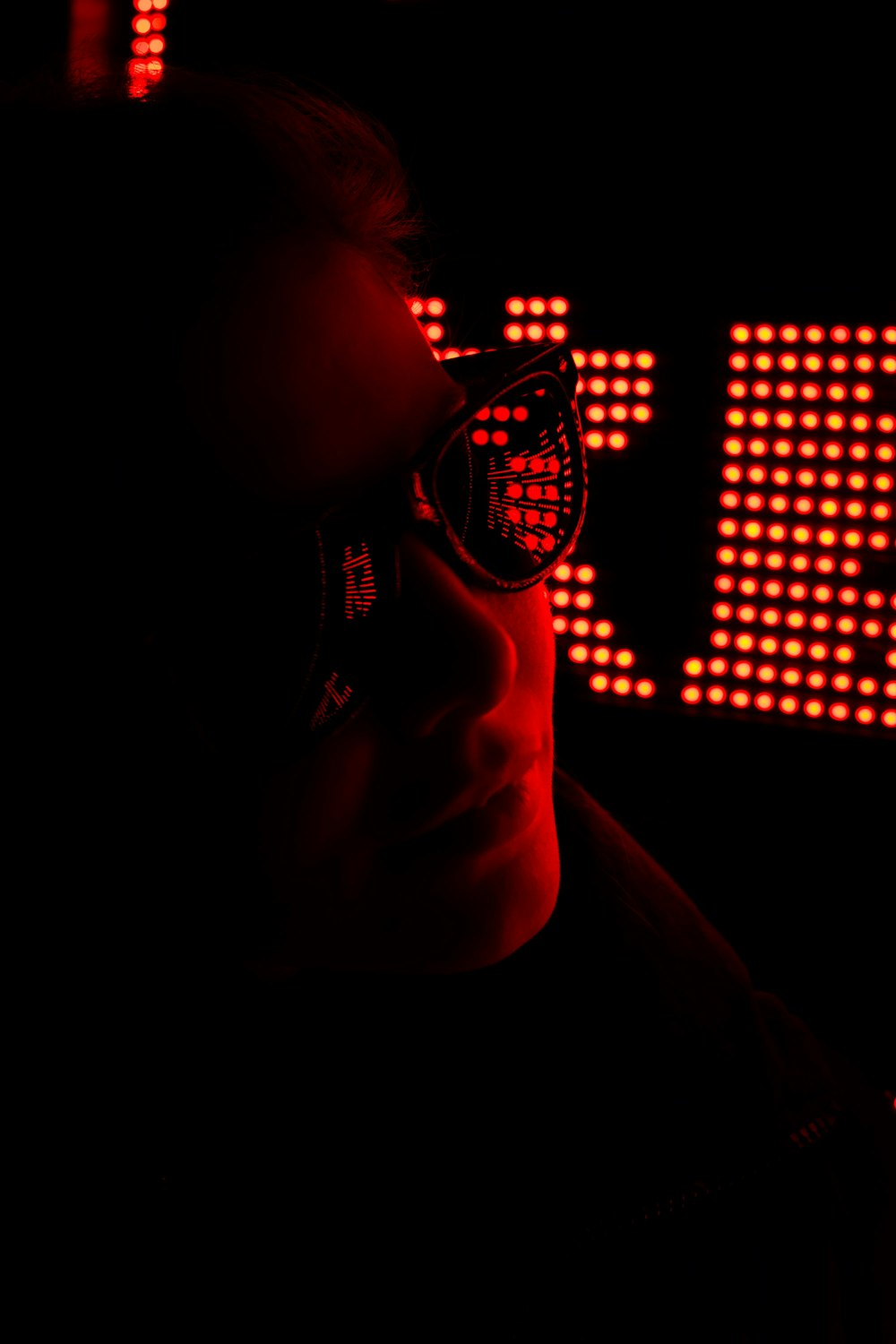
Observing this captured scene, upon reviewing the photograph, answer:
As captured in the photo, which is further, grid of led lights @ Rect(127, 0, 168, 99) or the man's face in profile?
grid of led lights @ Rect(127, 0, 168, 99)

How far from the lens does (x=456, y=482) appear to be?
2.42ft

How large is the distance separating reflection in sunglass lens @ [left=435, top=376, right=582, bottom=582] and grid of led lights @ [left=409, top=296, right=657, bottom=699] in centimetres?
42

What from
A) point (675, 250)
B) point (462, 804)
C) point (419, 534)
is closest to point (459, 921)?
point (462, 804)

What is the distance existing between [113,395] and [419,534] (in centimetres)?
22

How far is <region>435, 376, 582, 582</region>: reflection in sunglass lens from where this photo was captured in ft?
2.41

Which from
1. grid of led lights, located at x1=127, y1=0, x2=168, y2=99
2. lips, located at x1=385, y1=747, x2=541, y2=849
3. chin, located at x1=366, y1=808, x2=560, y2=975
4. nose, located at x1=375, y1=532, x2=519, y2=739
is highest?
grid of led lights, located at x1=127, y1=0, x2=168, y2=99

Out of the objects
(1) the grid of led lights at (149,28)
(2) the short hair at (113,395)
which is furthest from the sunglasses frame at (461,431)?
(1) the grid of led lights at (149,28)

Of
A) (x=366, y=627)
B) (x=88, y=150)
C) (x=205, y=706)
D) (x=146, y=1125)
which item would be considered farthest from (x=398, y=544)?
(x=146, y=1125)

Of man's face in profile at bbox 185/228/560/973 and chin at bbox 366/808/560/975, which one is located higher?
man's face in profile at bbox 185/228/560/973

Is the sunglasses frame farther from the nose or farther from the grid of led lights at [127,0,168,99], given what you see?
the grid of led lights at [127,0,168,99]

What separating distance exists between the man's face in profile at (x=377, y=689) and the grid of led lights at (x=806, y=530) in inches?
23.4

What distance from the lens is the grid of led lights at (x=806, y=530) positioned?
112 cm

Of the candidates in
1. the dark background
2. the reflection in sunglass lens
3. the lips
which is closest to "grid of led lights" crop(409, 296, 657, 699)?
the dark background

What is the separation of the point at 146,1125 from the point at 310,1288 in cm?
20
